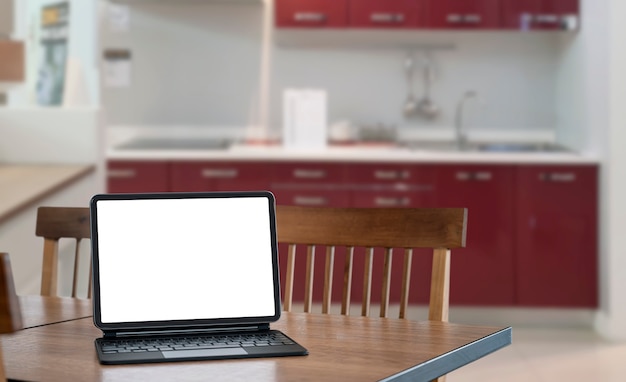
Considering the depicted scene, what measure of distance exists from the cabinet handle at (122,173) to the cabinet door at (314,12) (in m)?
1.07

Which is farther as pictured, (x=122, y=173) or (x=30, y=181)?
(x=122, y=173)

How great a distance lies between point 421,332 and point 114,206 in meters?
0.51

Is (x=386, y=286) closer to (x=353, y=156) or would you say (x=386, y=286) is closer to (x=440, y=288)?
(x=440, y=288)

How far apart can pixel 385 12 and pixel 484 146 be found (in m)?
0.94

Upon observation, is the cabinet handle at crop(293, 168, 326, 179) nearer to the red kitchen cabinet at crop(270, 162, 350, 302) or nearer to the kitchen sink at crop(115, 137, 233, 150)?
the red kitchen cabinet at crop(270, 162, 350, 302)

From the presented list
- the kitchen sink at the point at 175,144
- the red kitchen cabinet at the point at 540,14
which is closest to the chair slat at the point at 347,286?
the kitchen sink at the point at 175,144

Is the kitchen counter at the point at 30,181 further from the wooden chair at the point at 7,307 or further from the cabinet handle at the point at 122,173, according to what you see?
the wooden chair at the point at 7,307

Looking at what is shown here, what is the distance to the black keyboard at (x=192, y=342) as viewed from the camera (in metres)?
1.48

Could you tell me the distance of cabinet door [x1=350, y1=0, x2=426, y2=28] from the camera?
17.4ft

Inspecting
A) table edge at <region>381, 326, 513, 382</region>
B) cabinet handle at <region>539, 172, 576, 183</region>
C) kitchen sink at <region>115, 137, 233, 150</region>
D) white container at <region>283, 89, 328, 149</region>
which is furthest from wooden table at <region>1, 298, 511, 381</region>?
white container at <region>283, 89, 328, 149</region>

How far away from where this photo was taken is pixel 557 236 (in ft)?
16.4

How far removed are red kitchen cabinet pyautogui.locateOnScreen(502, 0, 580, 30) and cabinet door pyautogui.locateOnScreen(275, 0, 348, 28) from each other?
2.74ft

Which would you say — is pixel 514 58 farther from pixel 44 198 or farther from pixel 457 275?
pixel 44 198

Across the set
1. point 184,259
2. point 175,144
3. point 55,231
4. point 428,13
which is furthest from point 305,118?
point 184,259
